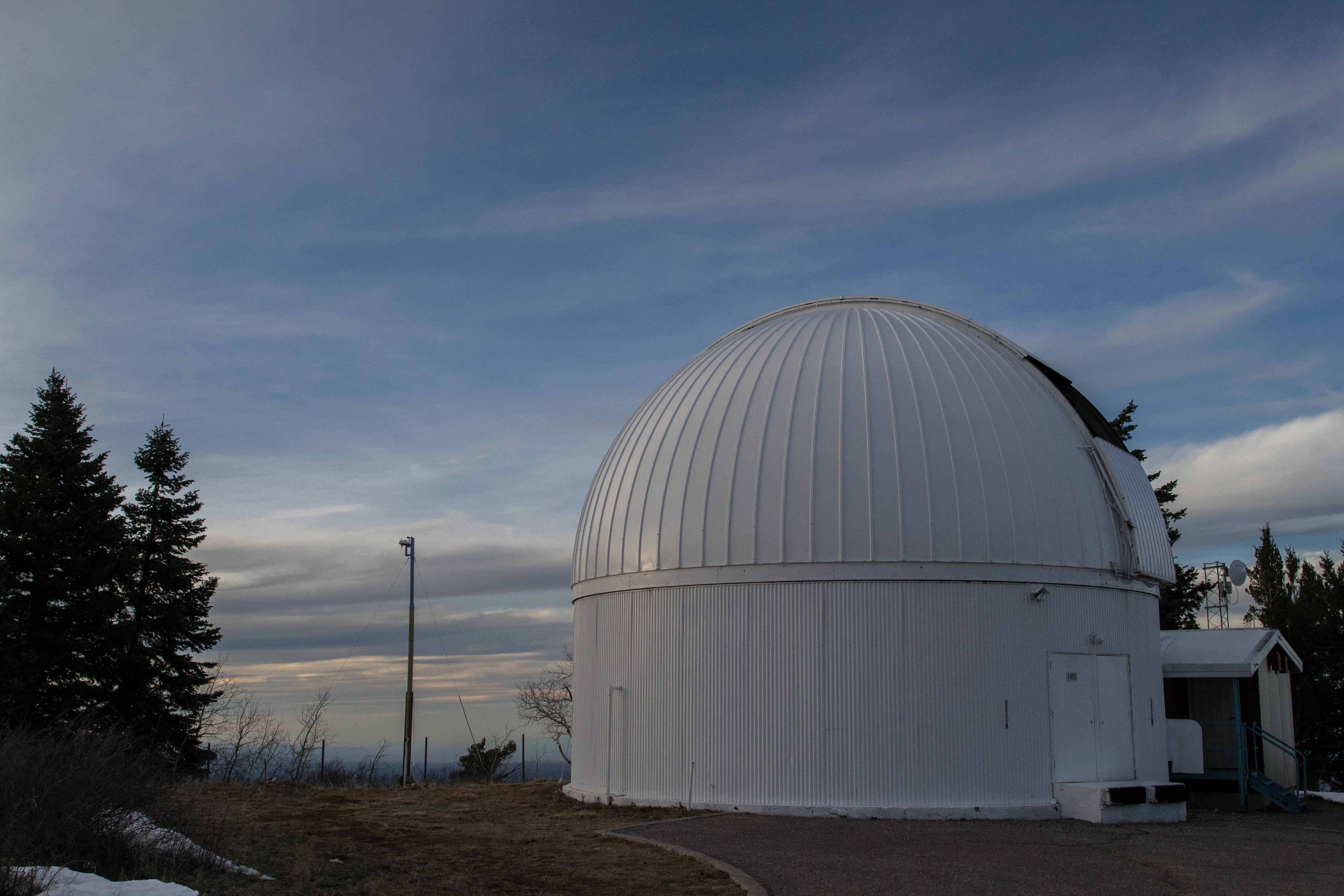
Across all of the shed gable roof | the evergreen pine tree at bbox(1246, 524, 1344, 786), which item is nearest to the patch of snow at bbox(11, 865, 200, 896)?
the shed gable roof

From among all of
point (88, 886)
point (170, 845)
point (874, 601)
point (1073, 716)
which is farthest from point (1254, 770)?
point (88, 886)

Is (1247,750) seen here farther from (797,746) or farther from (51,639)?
(51,639)

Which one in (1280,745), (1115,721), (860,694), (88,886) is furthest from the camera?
(1280,745)

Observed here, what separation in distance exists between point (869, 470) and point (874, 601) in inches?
79.2

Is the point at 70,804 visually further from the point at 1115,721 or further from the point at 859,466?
the point at 1115,721

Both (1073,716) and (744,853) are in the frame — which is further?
(1073,716)

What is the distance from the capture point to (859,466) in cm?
1600

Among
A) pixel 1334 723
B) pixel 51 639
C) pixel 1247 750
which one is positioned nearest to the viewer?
pixel 1247 750

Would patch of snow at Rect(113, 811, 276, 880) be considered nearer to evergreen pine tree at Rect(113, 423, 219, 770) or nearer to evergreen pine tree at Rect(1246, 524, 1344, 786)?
evergreen pine tree at Rect(113, 423, 219, 770)

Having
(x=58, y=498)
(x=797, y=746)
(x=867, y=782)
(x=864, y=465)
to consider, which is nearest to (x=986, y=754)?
(x=867, y=782)

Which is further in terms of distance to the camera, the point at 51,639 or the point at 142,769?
the point at 51,639

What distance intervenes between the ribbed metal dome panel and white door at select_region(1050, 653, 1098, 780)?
5.37 ft

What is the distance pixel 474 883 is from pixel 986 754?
8500 mm

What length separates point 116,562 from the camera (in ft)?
83.8
